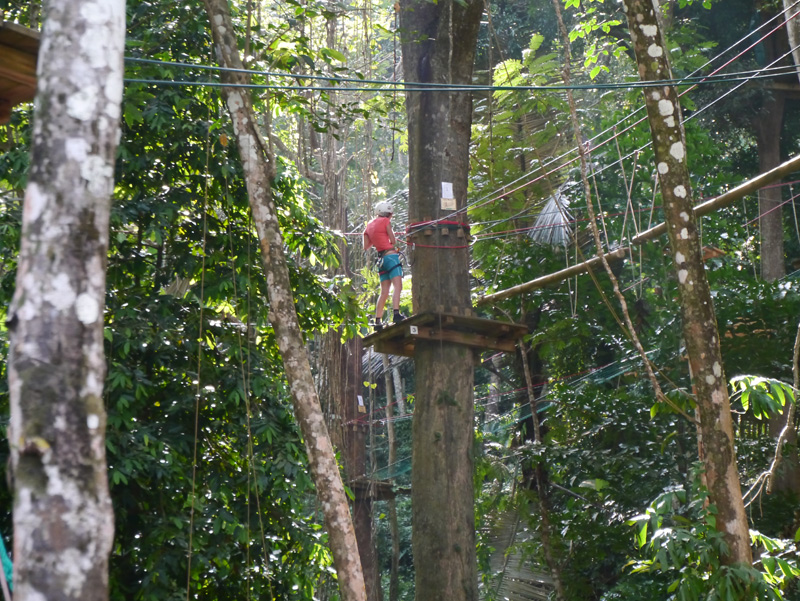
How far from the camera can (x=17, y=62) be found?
387 cm

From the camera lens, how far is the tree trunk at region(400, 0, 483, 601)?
6375 mm

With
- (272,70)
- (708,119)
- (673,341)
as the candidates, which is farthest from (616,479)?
(708,119)

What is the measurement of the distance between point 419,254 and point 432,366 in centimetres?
93

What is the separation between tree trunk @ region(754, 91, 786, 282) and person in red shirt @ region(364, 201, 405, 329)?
5.22 m

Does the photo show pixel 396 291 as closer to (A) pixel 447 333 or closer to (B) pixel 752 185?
(A) pixel 447 333

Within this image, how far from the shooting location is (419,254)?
6.97 meters

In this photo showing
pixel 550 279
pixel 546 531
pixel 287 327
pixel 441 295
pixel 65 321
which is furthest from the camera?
pixel 546 531

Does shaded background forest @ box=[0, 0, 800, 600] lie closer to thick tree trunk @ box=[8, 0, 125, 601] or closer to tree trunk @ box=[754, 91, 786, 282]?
tree trunk @ box=[754, 91, 786, 282]

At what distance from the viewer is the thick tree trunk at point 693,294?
421 cm

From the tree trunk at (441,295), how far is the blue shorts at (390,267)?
25 cm

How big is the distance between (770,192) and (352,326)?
275 inches

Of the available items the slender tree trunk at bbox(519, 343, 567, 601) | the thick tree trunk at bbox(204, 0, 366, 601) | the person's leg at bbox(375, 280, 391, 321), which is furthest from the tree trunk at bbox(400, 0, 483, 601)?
the slender tree trunk at bbox(519, 343, 567, 601)

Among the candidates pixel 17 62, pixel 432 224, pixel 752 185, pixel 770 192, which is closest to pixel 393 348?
pixel 432 224

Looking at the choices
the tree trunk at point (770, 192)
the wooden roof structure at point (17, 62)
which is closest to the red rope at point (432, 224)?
the wooden roof structure at point (17, 62)
